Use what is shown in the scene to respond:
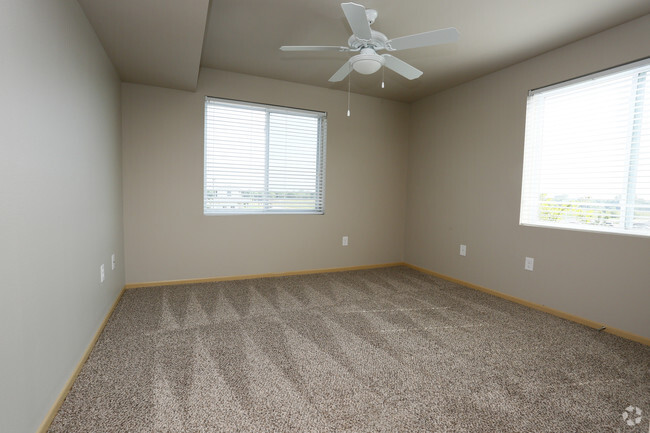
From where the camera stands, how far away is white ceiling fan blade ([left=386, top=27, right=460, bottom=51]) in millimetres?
1886

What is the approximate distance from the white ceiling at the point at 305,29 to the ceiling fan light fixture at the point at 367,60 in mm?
394

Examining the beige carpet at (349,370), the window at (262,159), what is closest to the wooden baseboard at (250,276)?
the beige carpet at (349,370)

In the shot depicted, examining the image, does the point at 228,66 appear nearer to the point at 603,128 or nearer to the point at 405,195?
the point at 405,195

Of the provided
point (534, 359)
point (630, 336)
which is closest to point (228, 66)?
point (534, 359)

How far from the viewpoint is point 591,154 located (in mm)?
2693

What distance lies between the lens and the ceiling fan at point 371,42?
1.86 metres

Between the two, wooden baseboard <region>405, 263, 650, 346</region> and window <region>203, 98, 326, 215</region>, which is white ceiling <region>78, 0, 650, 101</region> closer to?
window <region>203, 98, 326, 215</region>

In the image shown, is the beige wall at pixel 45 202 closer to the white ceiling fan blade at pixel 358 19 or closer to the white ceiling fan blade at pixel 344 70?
the white ceiling fan blade at pixel 358 19

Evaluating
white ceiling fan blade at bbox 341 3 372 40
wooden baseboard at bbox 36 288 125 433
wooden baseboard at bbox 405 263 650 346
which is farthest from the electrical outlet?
wooden baseboard at bbox 36 288 125 433

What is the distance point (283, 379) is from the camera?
178cm

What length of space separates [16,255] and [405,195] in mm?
4289

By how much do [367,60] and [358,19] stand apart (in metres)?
0.33

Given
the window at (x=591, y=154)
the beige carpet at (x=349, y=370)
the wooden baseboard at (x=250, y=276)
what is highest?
the window at (x=591, y=154)

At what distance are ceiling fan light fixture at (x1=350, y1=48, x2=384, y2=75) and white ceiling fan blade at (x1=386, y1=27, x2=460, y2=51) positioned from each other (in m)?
0.11
